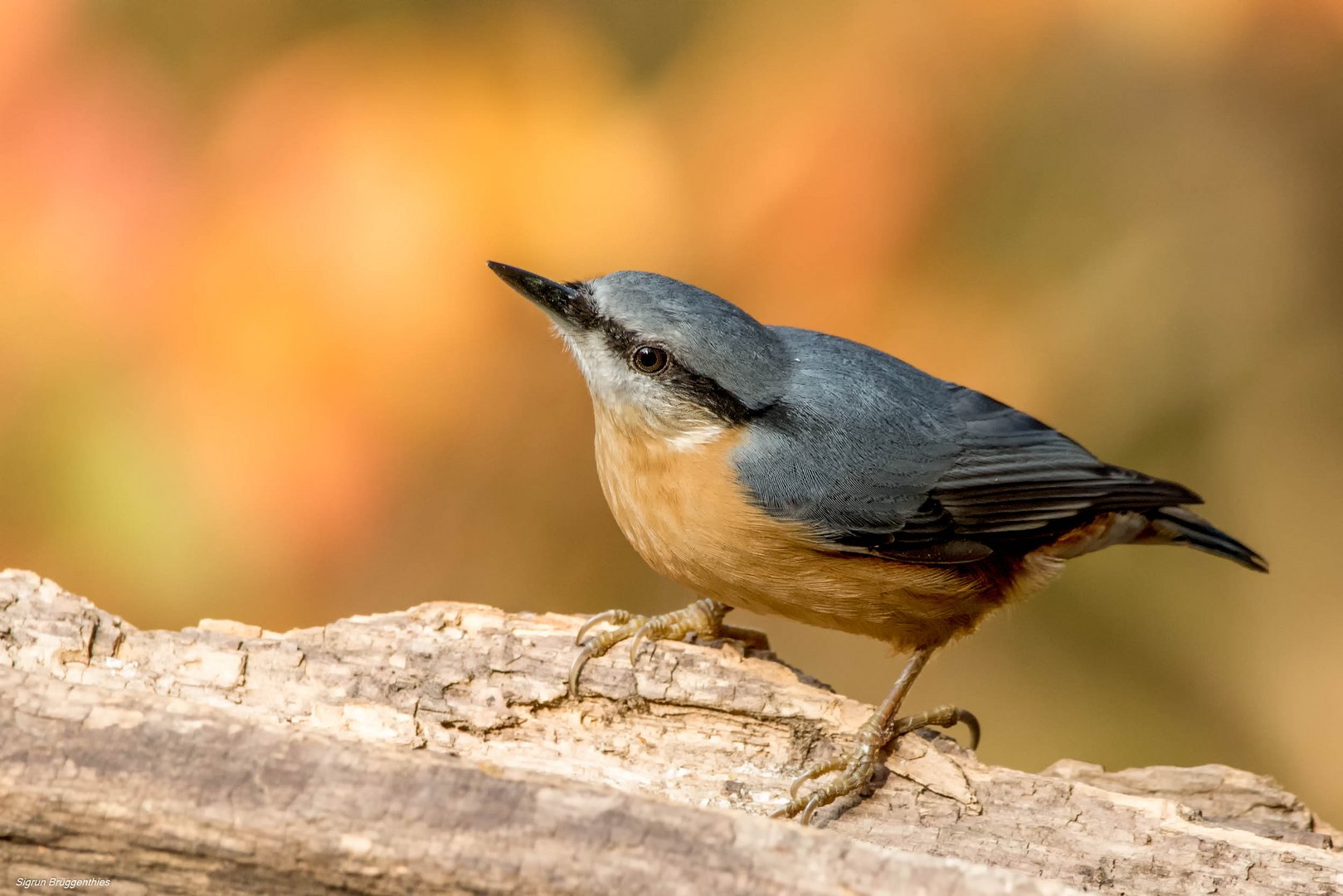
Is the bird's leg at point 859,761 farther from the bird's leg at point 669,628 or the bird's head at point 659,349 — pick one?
the bird's head at point 659,349

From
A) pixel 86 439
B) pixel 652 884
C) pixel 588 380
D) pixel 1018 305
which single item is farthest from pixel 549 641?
pixel 1018 305

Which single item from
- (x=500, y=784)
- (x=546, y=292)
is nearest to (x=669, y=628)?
(x=546, y=292)

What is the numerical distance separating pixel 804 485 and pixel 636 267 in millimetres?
1885

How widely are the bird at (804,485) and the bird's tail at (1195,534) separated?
0.29 metres

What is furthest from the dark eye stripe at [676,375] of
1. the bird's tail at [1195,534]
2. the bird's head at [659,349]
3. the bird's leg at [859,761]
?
the bird's tail at [1195,534]

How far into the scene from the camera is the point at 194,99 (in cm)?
445

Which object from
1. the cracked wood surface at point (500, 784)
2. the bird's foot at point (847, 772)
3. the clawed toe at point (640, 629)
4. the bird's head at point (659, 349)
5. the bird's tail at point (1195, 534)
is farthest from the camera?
the bird's tail at point (1195, 534)

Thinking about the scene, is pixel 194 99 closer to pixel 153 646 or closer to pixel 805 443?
pixel 153 646

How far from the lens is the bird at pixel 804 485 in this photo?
10.0ft

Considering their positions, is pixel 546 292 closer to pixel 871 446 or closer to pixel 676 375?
pixel 676 375

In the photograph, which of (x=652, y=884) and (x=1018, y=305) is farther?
(x=1018, y=305)

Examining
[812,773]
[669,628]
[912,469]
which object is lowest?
[812,773]

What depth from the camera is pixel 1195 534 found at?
377 cm

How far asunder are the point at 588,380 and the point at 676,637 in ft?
2.68
